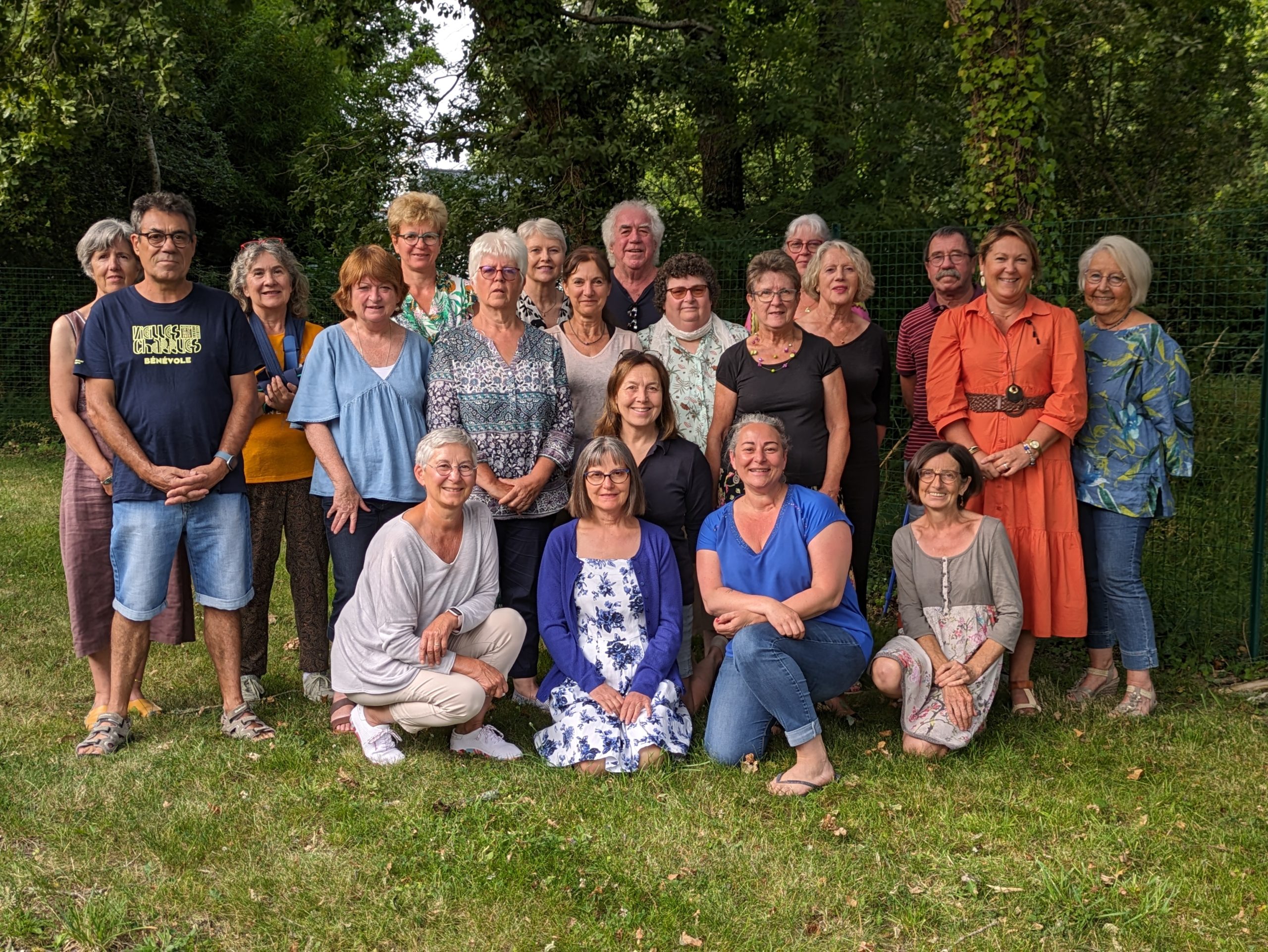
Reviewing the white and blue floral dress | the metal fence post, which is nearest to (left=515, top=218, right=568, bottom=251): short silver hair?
the white and blue floral dress

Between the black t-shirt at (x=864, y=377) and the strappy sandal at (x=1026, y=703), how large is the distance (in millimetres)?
1171

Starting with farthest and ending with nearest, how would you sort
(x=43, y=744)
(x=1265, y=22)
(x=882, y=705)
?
1. (x=1265, y=22)
2. (x=882, y=705)
3. (x=43, y=744)

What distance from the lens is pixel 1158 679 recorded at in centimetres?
536

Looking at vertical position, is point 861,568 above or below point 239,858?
above

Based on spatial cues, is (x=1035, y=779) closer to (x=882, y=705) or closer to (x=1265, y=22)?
(x=882, y=705)

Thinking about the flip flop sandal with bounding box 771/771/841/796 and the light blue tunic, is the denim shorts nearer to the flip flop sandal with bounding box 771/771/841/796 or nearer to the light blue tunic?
the light blue tunic

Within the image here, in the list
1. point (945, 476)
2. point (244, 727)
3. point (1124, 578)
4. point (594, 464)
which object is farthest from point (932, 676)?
point (244, 727)

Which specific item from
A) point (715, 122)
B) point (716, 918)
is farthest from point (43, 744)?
point (715, 122)

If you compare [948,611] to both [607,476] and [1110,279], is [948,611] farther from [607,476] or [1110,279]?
[1110,279]

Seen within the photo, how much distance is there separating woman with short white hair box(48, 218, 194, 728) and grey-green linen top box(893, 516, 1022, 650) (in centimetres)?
299

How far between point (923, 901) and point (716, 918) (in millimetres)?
608

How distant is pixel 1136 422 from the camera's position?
4.72 metres

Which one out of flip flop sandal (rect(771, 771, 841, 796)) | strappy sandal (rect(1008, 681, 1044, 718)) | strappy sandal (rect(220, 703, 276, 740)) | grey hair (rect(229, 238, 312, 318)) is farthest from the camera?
grey hair (rect(229, 238, 312, 318))

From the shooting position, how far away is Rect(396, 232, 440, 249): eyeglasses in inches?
192
